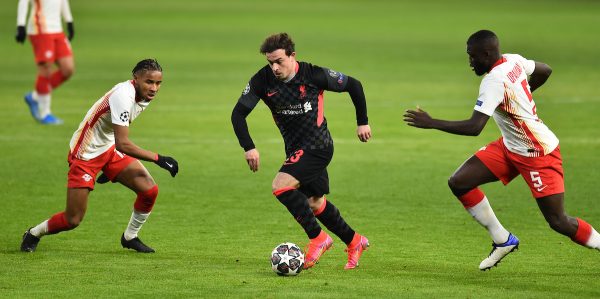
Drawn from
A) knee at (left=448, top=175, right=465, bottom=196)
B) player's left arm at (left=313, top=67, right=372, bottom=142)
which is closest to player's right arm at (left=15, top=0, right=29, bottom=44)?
player's left arm at (left=313, top=67, right=372, bottom=142)

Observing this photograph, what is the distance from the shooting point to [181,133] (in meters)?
19.7

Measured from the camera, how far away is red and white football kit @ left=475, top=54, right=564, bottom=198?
9484mm

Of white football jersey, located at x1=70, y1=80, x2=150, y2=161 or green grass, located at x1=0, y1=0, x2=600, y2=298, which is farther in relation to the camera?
white football jersey, located at x1=70, y1=80, x2=150, y2=161

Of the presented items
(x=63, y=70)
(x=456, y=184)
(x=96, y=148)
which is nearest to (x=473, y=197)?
(x=456, y=184)

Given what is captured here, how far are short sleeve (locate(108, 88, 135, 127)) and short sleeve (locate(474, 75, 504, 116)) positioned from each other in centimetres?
314

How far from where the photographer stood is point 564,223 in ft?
31.8

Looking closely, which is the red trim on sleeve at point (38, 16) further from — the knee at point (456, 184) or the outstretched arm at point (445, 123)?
the outstretched arm at point (445, 123)

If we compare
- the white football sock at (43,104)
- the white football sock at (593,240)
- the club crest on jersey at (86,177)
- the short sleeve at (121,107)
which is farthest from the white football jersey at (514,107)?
the white football sock at (43,104)

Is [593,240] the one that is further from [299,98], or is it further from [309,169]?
[299,98]

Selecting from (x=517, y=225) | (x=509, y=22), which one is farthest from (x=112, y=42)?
(x=517, y=225)

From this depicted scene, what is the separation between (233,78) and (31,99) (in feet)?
25.3

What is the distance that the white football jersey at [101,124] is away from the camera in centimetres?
1040

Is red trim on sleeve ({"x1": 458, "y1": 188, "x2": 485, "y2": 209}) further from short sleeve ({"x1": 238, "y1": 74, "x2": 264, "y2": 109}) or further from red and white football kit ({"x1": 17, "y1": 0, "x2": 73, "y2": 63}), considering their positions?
red and white football kit ({"x1": 17, "y1": 0, "x2": 73, "y2": 63})

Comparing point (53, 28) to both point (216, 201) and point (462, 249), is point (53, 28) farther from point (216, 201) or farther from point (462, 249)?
point (462, 249)
